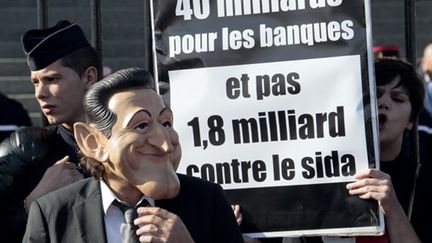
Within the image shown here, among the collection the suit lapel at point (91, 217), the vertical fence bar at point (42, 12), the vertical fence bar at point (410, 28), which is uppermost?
the vertical fence bar at point (42, 12)

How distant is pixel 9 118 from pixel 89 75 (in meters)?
1.42

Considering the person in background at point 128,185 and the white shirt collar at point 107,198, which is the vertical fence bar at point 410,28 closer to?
the person in background at point 128,185

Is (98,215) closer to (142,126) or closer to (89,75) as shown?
(142,126)

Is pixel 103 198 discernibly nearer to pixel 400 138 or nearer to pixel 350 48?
pixel 350 48

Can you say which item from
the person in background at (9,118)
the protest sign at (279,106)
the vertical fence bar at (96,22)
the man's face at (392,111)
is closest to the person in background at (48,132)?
the vertical fence bar at (96,22)

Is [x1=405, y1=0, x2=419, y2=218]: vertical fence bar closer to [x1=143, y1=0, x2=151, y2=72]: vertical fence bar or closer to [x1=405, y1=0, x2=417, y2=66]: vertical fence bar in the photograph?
[x1=405, y1=0, x2=417, y2=66]: vertical fence bar

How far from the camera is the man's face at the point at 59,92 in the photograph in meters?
4.84

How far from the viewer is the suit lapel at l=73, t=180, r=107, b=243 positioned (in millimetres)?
3664

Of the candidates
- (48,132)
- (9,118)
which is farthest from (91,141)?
(9,118)

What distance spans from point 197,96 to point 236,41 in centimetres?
22

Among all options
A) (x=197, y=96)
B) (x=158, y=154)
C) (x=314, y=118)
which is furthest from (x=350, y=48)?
(x=158, y=154)

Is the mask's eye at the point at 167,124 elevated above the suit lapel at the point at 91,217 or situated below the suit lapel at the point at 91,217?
above

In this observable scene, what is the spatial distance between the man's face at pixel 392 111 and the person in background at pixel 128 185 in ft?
3.32

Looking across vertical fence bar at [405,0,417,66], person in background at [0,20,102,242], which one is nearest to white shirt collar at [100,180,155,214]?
person in background at [0,20,102,242]
